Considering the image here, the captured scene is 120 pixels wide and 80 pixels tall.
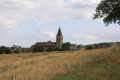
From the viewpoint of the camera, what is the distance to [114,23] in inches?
872

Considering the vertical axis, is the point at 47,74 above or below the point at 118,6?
below

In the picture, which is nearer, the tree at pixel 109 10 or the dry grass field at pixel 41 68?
the dry grass field at pixel 41 68

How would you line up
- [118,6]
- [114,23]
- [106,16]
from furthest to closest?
[114,23] < [106,16] < [118,6]

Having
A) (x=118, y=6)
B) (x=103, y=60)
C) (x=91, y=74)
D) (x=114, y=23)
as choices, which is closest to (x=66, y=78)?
(x=91, y=74)

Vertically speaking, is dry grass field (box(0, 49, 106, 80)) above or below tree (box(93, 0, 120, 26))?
below

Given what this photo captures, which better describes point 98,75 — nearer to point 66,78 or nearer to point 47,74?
point 66,78

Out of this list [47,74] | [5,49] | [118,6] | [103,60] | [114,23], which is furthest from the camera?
[5,49]

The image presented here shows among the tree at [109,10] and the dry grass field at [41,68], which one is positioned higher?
the tree at [109,10]

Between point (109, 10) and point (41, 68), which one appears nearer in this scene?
point (41, 68)

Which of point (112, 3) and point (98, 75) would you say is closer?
point (98, 75)

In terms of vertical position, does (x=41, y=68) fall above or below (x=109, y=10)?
below

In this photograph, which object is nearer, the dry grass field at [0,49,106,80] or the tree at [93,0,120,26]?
the dry grass field at [0,49,106,80]

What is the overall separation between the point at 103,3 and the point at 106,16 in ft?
5.56

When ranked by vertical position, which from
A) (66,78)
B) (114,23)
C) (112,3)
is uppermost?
(112,3)
